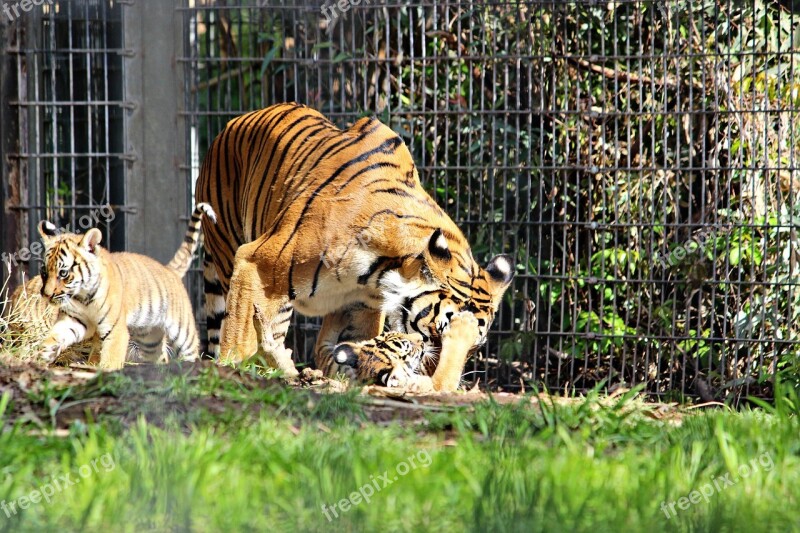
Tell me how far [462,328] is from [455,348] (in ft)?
0.36

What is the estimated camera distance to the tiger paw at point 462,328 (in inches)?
209

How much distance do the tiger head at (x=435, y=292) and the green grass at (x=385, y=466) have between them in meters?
1.46

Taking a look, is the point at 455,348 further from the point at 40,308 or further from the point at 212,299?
the point at 40,308

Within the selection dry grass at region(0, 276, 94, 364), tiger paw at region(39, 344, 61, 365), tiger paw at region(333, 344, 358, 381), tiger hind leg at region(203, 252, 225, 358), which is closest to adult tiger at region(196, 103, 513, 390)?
tiger paw at region(333, 344, 358, 381)

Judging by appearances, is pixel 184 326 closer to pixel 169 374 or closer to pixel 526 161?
pixel 526 161

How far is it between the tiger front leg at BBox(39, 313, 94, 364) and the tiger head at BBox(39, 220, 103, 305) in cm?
18

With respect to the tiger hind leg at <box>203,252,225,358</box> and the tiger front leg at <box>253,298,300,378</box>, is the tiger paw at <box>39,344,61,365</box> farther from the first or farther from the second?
the tiger front leg at <box>253,298,300,378</box>

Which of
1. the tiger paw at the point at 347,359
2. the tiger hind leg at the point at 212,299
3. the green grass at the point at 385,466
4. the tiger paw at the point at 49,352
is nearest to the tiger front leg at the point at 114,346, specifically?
the tiger paw at the point at 49,352

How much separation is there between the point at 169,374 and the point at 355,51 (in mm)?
4056

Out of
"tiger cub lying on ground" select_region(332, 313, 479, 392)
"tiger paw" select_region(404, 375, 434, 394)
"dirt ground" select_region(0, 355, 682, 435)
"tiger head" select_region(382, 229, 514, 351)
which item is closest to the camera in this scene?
"dirt ground" select_region(0, 355, 682, 435)

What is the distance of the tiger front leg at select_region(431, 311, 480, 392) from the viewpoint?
5168 millimetres

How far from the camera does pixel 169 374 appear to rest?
4027mm

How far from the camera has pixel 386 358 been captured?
17.4ft

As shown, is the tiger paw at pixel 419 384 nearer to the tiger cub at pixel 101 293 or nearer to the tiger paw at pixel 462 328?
the tiger paw at pixel 462 328
